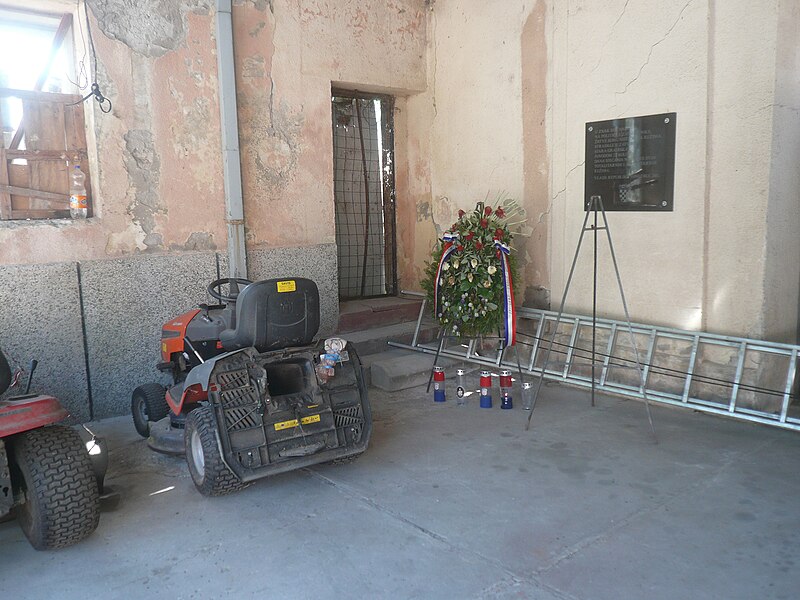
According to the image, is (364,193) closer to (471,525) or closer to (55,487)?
(471,525)

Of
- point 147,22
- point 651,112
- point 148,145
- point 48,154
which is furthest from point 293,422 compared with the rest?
point 651,112

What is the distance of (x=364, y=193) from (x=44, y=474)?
4.65m

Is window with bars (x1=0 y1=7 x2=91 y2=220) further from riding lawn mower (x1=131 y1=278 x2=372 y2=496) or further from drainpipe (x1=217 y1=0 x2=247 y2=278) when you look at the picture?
riding lawn mower (x1=131 y1=278 x2=372 y2=496)

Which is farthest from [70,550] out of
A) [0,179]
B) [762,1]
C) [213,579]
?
[762,1]

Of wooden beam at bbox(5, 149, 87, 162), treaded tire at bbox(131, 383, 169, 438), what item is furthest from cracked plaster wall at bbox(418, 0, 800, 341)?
Answer: wooden beam at bbox(5, 149, 87, 162)

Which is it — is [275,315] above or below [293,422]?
above

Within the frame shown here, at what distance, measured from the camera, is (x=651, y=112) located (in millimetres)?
5062

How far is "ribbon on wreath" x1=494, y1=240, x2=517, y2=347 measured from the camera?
5.18 meters

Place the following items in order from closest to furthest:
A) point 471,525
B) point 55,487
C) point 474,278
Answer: point 55,487 → point 471,525 → point 474,278

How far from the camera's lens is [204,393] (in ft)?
12.4

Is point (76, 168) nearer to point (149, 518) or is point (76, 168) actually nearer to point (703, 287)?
point (149, 518)

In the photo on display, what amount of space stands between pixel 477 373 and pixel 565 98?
2462mm

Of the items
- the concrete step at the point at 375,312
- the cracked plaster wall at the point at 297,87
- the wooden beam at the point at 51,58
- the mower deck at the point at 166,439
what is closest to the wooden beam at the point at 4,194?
the wooden beam at the point at 51,58

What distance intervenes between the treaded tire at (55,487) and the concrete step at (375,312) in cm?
341
